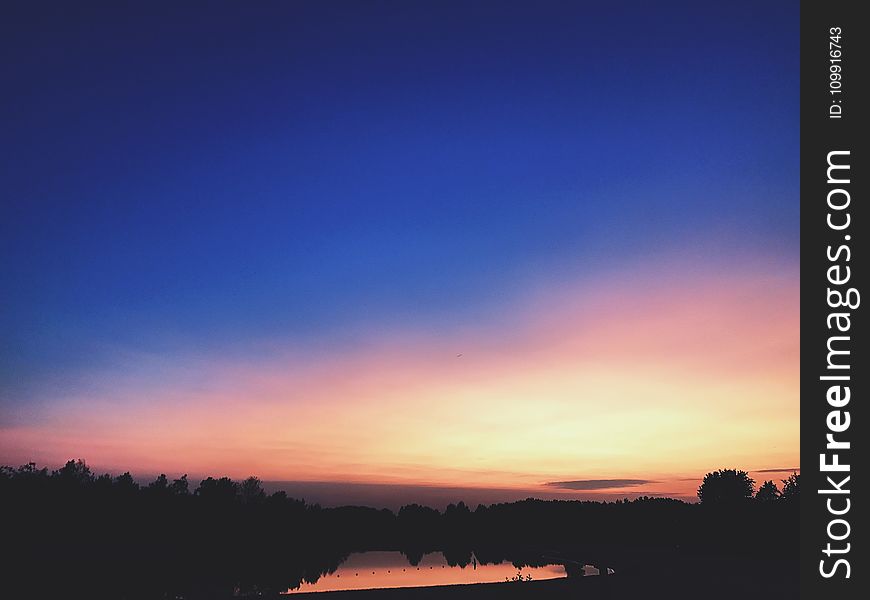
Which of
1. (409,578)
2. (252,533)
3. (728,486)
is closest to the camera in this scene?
(409,578)

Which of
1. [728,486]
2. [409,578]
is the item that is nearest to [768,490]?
[728,486]

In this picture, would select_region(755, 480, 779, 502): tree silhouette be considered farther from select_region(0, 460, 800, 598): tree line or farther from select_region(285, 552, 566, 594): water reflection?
select_region(285, 552, 566, 594): water reflection

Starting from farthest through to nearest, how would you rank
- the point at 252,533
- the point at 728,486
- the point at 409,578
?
1. the point at 252,533
2. the point at 728,486
3. the point at 409,578

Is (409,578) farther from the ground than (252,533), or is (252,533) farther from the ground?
(409,578)

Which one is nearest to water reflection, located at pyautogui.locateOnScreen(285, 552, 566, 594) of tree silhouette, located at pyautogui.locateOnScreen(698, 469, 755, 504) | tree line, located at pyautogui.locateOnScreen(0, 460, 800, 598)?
tree line, located at pyautogui.locateOnScreen(0, 460, 800, 598)

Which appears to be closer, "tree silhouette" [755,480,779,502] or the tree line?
the tree line

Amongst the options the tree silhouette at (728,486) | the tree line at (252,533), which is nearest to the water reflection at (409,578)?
the tree line at (252,533)

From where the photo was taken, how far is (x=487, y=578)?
183ft

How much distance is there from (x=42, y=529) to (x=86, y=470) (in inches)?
2648

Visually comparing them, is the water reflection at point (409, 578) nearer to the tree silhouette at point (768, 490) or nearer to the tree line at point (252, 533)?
the tree line at point (252, 533)

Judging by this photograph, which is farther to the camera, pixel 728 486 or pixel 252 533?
pixel 252 533

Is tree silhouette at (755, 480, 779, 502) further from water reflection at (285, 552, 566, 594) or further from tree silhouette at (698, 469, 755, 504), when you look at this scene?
water reflection at (285, 552, 566, 594)

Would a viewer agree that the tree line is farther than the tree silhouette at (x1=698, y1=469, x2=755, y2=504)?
No

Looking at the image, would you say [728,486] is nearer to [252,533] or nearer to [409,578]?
[409,578]
